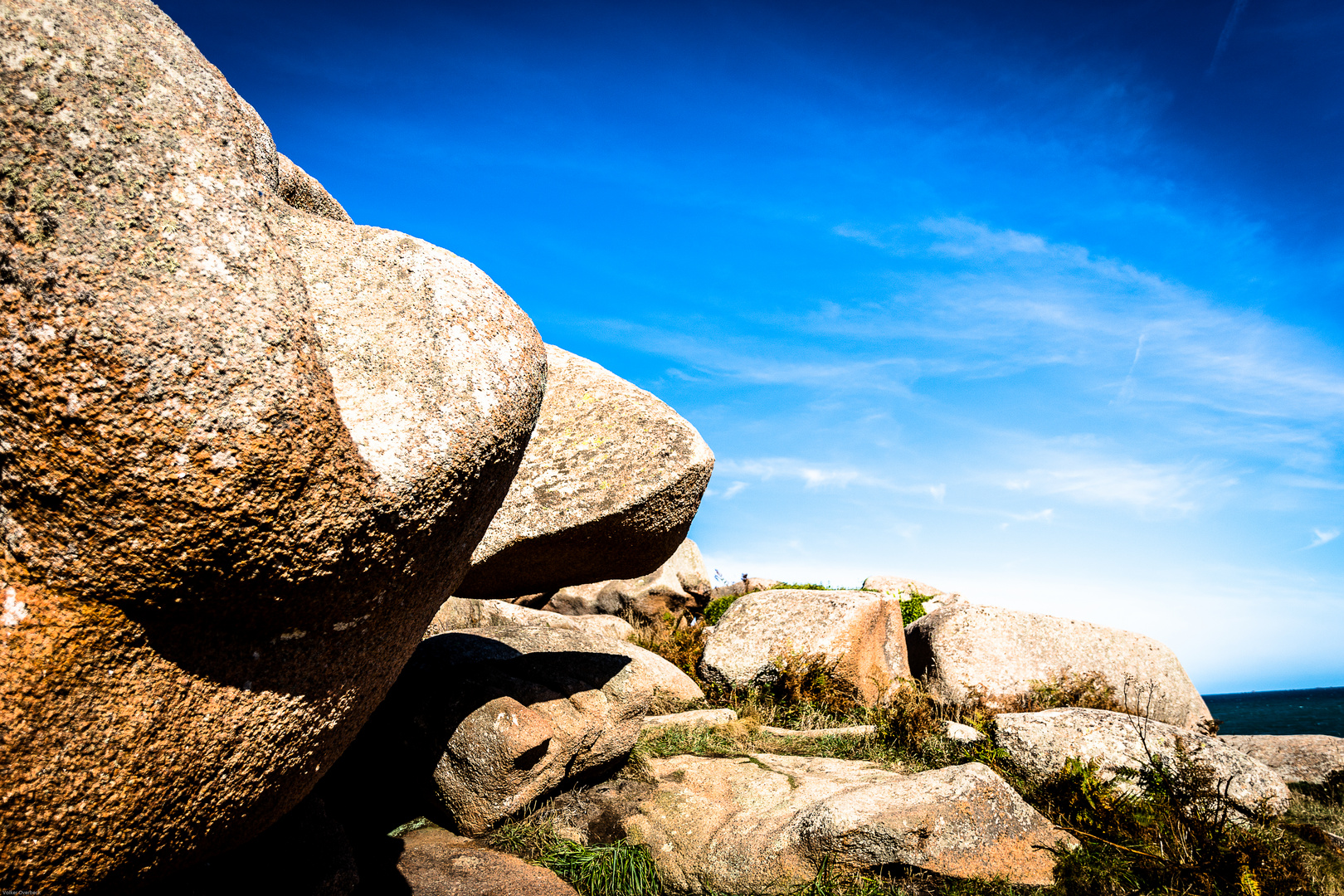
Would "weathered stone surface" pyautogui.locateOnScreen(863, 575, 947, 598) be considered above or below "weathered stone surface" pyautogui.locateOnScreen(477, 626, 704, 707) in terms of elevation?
above

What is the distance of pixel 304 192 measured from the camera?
15.9 ft

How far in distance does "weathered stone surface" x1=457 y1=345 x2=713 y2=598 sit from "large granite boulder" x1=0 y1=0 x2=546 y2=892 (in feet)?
8.30

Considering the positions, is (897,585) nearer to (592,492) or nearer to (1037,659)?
(1037,659)

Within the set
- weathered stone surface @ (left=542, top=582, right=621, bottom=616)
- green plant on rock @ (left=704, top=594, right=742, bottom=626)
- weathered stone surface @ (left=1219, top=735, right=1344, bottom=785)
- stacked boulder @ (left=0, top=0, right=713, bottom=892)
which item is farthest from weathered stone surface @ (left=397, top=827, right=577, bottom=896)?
weathered stone surface @ (left=542, top=582, right=621, bottom=616)

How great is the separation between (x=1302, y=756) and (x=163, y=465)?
13197 millimetres

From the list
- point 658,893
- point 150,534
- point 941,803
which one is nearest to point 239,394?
point 150,534

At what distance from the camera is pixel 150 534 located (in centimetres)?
247

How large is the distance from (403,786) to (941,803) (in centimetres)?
419

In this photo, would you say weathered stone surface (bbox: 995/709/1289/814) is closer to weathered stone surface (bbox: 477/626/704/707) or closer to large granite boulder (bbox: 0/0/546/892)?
weathered stone surface (bbox: 477/626/704/707)

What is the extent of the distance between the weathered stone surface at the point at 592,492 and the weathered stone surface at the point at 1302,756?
8.17 metres

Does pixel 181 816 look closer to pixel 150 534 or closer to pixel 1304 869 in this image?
pixel 150 534

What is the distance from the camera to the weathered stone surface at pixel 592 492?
223 inches

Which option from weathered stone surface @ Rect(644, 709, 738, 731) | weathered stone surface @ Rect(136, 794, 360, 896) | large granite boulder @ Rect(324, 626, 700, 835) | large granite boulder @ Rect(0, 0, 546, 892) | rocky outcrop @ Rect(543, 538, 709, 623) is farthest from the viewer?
rocky outcrop @ Rect(543, 538, 709, 623)

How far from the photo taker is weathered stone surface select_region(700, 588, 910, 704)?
32.7 feet
